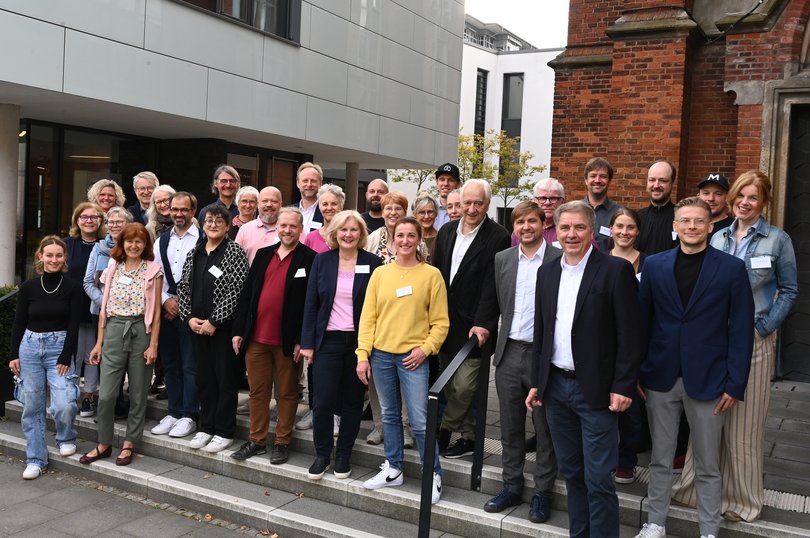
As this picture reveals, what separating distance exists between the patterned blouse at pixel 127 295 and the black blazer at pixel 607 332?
3586mm

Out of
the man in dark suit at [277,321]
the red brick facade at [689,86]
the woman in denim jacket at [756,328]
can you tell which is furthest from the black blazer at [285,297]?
the red brick facade at [689,86]

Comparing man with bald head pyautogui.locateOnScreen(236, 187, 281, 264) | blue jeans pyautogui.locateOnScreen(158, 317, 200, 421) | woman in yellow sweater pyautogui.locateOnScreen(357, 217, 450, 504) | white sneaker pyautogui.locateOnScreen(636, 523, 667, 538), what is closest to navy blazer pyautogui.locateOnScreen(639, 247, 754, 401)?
white sneaker pyautogui.locateOnScreen(636, 523, 667, 538)

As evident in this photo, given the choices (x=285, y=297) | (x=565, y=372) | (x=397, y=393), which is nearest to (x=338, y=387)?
(x=397, y=393)

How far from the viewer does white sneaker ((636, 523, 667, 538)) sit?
4.14 m

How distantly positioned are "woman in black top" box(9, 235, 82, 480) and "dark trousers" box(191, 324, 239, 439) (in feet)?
3.61

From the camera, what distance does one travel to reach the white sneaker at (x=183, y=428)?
6105mm

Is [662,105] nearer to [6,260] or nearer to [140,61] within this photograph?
[140,61]

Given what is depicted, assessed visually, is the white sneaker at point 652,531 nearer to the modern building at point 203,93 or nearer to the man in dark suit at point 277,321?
the man in dark suit at point 277,321

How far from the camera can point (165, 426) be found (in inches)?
245

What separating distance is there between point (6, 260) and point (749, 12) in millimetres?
10349

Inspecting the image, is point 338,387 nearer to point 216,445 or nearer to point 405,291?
point 405,291

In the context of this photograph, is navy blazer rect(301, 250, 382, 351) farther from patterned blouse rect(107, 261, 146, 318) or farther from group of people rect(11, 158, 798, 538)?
patterned blouse rect(107, 261, 146, 318)

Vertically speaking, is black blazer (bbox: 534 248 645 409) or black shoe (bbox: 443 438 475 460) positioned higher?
black blazer (bbox: 534 248 645 409)

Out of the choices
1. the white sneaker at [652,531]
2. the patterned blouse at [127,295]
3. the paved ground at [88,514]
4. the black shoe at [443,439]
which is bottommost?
the paved ground at [88,514]
